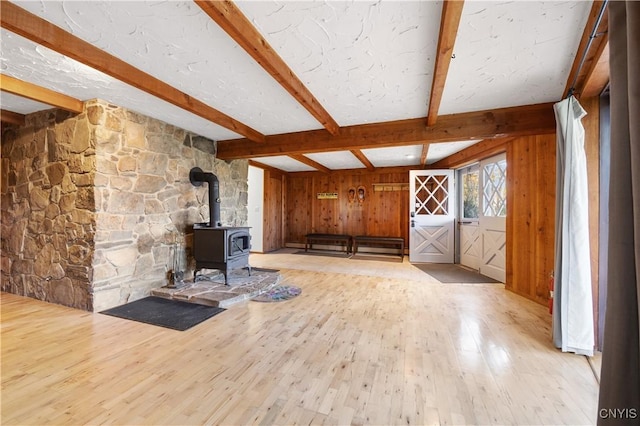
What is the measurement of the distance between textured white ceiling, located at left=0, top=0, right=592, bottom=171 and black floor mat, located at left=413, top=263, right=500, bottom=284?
2.68 meters

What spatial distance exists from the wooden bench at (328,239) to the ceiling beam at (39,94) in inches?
208

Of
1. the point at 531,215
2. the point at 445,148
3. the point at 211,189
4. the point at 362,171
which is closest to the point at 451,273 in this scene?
the point at 531,215

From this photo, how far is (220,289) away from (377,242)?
4.14 metres

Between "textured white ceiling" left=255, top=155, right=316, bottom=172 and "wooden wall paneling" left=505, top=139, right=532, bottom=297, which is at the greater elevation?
"textured white ceiling" left=255, top=155, right=316, bottom=172

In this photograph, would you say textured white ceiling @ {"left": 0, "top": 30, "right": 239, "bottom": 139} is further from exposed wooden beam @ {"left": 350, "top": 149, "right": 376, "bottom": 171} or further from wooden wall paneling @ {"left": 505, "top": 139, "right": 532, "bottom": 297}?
wooden wall paneling @ {"left": 505, "top": 139, "right": 532, "bottom": 297}

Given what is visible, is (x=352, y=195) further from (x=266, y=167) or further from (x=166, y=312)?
(x=166, y=312)

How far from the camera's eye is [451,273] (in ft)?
15.2

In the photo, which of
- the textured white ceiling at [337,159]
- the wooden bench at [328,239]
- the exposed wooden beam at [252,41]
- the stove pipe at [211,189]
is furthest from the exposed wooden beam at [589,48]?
the wooden bench at [328,239]

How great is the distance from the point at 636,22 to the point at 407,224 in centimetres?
631

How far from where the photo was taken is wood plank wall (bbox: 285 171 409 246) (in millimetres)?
6773

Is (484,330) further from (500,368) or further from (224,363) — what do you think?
(224,363)

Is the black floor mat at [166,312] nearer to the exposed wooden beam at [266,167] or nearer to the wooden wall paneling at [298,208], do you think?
the exposed wooden beam at [266,167]

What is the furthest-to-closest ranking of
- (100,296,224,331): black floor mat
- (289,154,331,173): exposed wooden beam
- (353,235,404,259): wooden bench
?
(353,235,404,259): wooden bench < (289,154,331,173): exposed wooden beam < (100,296,224,331): black floor mat

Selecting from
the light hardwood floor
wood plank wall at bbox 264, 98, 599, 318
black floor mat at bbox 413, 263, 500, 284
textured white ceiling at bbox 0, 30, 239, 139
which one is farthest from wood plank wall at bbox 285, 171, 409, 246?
textured white ceiling at bbox 0, 30, 239, 139
